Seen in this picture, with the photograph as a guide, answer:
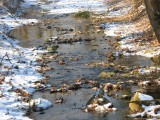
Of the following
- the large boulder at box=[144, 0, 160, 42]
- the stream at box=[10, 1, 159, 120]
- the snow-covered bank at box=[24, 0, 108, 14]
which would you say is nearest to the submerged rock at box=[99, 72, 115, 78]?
the stream at box=[10, 1, 159, 120]

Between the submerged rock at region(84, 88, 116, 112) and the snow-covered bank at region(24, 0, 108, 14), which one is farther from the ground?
the snow-covered bank at region(24, 0, 108, 14)

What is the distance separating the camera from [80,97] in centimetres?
967

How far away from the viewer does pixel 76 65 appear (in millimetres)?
14141

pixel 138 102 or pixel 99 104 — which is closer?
pixel 138 102

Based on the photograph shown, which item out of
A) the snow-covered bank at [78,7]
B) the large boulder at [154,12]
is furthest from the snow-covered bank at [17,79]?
the snow-covered bank at [78,7]

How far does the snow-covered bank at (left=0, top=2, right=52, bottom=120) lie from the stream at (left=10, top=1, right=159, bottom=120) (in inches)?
22.5

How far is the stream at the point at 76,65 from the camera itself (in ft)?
27.1

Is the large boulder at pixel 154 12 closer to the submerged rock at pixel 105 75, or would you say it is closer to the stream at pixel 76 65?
the stream at pixel 76 65

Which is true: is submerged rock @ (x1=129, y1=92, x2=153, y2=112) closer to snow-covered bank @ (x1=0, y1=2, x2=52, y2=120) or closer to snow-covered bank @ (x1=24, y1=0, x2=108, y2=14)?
snow-covered bank @ (x1=0, y1=2, x2=52, y2=120)

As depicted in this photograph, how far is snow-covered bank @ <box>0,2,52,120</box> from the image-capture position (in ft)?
27.8

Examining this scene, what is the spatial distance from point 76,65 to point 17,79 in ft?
12.3

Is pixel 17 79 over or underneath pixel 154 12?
underneath

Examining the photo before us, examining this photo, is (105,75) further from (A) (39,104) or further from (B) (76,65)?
(A) (39,104)

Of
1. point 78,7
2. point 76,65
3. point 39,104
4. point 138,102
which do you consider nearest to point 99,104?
point 138,102
